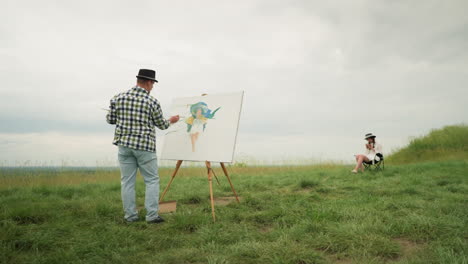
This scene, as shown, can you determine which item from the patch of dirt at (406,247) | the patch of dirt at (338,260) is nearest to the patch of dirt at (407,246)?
the patch of dirt at (406,247)

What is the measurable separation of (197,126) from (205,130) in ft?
0.62

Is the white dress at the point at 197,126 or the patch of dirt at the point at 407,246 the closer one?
the patch of dirt at the point at 407,246

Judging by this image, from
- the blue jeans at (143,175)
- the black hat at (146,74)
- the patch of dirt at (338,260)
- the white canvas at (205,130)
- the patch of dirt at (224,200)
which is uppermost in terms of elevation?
the black hat at (146,74)

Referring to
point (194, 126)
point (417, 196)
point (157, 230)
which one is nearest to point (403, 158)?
point (417, 196)

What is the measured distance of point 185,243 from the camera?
322 cm

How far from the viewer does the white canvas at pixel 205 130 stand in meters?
4.66

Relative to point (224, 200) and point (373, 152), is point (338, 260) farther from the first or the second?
point (373, 152)

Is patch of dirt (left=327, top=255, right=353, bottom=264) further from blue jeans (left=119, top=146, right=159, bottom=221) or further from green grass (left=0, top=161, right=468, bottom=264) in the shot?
blue jeans (left=119, top=146, right=159, bottom=221)

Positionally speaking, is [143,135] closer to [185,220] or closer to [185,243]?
[185,220]

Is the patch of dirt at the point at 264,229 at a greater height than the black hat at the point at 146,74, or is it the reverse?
the black hat at the point at 146,74

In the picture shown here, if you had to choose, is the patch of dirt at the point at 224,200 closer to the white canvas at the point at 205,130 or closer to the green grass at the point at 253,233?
the green grass at the point at 253,233

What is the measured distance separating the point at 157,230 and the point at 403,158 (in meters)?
15.1

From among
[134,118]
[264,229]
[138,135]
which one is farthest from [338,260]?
[134,118]

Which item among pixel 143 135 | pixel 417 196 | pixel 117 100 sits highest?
pixel 117 100
